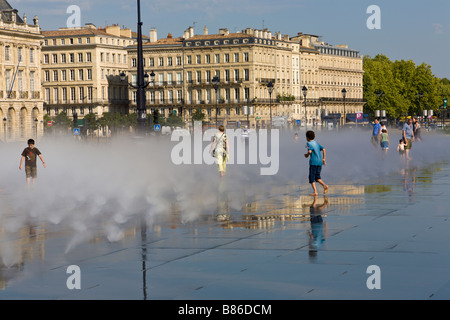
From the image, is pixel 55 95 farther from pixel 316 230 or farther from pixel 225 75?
pixel 316 230

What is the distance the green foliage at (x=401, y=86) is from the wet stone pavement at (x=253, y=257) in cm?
15299

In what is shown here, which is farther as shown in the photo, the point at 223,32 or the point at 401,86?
the point at 401,86

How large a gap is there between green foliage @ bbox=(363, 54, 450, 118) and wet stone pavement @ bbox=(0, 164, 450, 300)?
15299 centimetres

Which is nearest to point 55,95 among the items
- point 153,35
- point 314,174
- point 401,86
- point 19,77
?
point 153,35

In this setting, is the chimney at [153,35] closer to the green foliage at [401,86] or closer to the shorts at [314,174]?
the green foliage at [401,86]

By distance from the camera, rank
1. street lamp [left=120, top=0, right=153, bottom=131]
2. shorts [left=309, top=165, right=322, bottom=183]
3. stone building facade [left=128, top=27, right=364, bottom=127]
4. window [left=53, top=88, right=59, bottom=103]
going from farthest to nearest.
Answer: window [left=53, top=88, right=59, bottom=103], stone building facade [left=128, top=27, right=364, bottom=127], street lamp [left=120, top=0, right=153, bottom=131], shorts [left=309, top=165, right=322, bottom=183]

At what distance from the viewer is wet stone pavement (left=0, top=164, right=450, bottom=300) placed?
27.5ft

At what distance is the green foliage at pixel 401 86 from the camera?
16588 centimetres

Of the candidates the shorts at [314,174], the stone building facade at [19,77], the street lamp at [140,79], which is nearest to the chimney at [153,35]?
the stone building facade at [19,77]

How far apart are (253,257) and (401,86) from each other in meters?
162

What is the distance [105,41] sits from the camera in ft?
451

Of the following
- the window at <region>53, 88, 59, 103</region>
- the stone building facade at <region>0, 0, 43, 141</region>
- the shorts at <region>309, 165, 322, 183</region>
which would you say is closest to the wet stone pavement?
the shorts at <region>309, 165, 322, 183</region>

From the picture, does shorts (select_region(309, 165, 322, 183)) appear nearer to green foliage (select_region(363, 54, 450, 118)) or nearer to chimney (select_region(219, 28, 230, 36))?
chimney (select_region(219, 28, 230, 36))

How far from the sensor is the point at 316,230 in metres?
12.5
